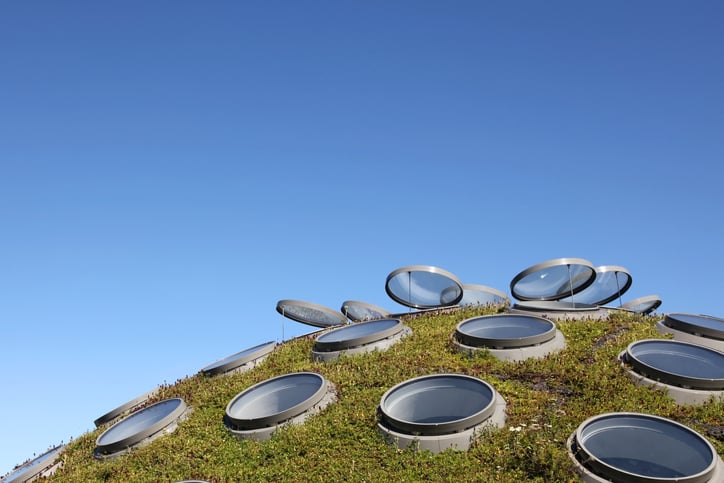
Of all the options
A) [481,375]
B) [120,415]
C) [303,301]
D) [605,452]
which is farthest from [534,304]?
[120,415]

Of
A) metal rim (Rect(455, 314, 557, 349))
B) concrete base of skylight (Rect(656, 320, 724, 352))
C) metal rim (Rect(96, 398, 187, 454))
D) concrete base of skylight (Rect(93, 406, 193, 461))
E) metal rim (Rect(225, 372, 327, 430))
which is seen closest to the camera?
metal rim (Rect(225, 372, 327, 430))

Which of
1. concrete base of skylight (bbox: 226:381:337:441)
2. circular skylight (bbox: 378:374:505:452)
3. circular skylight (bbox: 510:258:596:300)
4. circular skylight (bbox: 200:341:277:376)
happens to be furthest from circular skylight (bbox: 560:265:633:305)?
circular skylight (bbox: 200:341:277:376)

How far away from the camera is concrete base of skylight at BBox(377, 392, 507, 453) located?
14914 millimetres

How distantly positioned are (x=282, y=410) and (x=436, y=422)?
5279mm

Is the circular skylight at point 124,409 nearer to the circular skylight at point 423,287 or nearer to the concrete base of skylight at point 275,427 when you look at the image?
the concrete base of skylight at point 275,427

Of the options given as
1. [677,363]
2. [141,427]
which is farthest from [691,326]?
[141,427]

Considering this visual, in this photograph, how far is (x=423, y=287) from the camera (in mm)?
27875

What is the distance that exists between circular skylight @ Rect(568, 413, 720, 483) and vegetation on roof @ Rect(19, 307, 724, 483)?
1.95 feet

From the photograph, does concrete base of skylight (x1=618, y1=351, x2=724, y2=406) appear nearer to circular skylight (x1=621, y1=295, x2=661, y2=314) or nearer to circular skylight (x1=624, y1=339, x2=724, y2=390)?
circular skylight (x1=624, y1=339, x2=724, y2=390)

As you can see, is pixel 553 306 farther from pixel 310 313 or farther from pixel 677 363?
pixel 310 313

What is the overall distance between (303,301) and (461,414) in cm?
1267

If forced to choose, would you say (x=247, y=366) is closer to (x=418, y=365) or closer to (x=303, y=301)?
(x=303, y=301)

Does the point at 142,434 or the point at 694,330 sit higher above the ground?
the point at 142,434

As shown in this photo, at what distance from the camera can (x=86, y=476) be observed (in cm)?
1808
